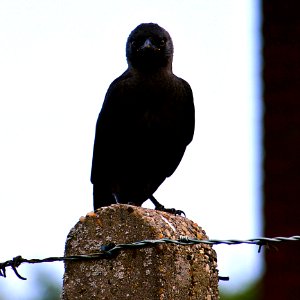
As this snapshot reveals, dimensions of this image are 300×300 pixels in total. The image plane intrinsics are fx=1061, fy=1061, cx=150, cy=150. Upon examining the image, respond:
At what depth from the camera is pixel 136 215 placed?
3393mm

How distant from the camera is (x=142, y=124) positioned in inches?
Answer: 241

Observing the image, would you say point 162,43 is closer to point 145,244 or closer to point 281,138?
point 281,138

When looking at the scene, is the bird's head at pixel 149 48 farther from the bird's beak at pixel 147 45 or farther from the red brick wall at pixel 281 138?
the red brick wall at pixel 281 138

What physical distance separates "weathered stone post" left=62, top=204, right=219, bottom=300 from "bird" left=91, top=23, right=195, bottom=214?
265 cm

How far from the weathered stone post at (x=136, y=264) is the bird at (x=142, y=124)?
2650 mm

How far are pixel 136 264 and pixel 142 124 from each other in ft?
9.22

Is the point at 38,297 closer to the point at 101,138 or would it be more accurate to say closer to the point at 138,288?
the point at 101,138

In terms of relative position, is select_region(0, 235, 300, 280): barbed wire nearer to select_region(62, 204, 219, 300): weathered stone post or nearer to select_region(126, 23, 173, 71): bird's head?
select_region(62, 204, 219, 300): weathered stone post

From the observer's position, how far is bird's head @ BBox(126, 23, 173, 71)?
21.0 feet

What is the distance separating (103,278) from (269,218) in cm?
493

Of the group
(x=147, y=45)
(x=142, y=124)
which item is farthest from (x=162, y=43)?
(x=142, y=124)

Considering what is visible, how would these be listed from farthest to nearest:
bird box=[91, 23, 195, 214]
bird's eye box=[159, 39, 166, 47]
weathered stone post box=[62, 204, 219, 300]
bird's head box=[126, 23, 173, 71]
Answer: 1. bird's eye box=[159, 39, 166, 47]
2. bird's head box=[126, 23, 173, 71]
3. bird box=[91, 23, 195, 214]
4. weathered stone post box=[62, 204, 219, 300]

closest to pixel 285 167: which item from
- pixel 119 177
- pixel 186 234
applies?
pixel 119 177

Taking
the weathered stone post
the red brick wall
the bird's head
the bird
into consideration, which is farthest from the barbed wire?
the red brick wall
